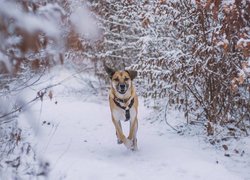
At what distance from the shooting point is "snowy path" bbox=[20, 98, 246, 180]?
5871mm

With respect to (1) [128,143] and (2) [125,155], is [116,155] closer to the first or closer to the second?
(2) [125,155]

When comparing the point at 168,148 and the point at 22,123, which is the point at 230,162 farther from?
the point at 22,123

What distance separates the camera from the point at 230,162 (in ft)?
21.3

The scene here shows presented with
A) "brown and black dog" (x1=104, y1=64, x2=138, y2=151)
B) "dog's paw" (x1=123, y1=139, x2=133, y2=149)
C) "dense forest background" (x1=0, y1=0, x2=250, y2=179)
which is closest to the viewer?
"dense forest background" (x1=0, y1=0, x2=250, y2=179)

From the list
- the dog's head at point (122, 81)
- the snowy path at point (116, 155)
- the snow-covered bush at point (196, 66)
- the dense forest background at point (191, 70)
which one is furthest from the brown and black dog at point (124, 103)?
the snow-covered bush at point (196, 66)

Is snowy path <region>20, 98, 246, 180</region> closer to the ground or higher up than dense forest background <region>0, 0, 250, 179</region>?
closer to the ground

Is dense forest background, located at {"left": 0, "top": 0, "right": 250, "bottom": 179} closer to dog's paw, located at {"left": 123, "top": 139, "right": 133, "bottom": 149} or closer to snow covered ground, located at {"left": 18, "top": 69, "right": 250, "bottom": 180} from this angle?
snow covered ground, located at {"left": 18, "top": 69, "right": 250, "bottom": 180}

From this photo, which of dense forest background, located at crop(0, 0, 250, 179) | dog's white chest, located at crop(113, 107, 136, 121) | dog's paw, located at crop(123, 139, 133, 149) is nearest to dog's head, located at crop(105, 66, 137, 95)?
dog's white chest, located at crop(113, 107, 136, 121)

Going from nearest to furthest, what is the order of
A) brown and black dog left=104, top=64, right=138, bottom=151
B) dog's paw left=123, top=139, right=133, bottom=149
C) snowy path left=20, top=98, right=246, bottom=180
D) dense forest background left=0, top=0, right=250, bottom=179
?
1. dense forest background left=0, top=0, right=250, bottom=179
2. snowy path left=20, top=98, right=246, bottom=180
3. dog's paw left=123, top=139, right=133, bottom=149
4. brown and black dog left=104, top=64, right=138, bottom=151

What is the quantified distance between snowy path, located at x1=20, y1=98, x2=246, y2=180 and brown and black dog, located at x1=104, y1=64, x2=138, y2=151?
1.15 ft

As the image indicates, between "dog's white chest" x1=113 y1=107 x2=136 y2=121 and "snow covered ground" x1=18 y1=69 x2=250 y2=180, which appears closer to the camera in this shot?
"snow covered ground" x1=18 y1=69 x2=250 y2=180

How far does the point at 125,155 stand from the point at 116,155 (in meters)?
0.16

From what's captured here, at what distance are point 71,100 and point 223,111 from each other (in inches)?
235

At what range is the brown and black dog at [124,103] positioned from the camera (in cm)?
728
